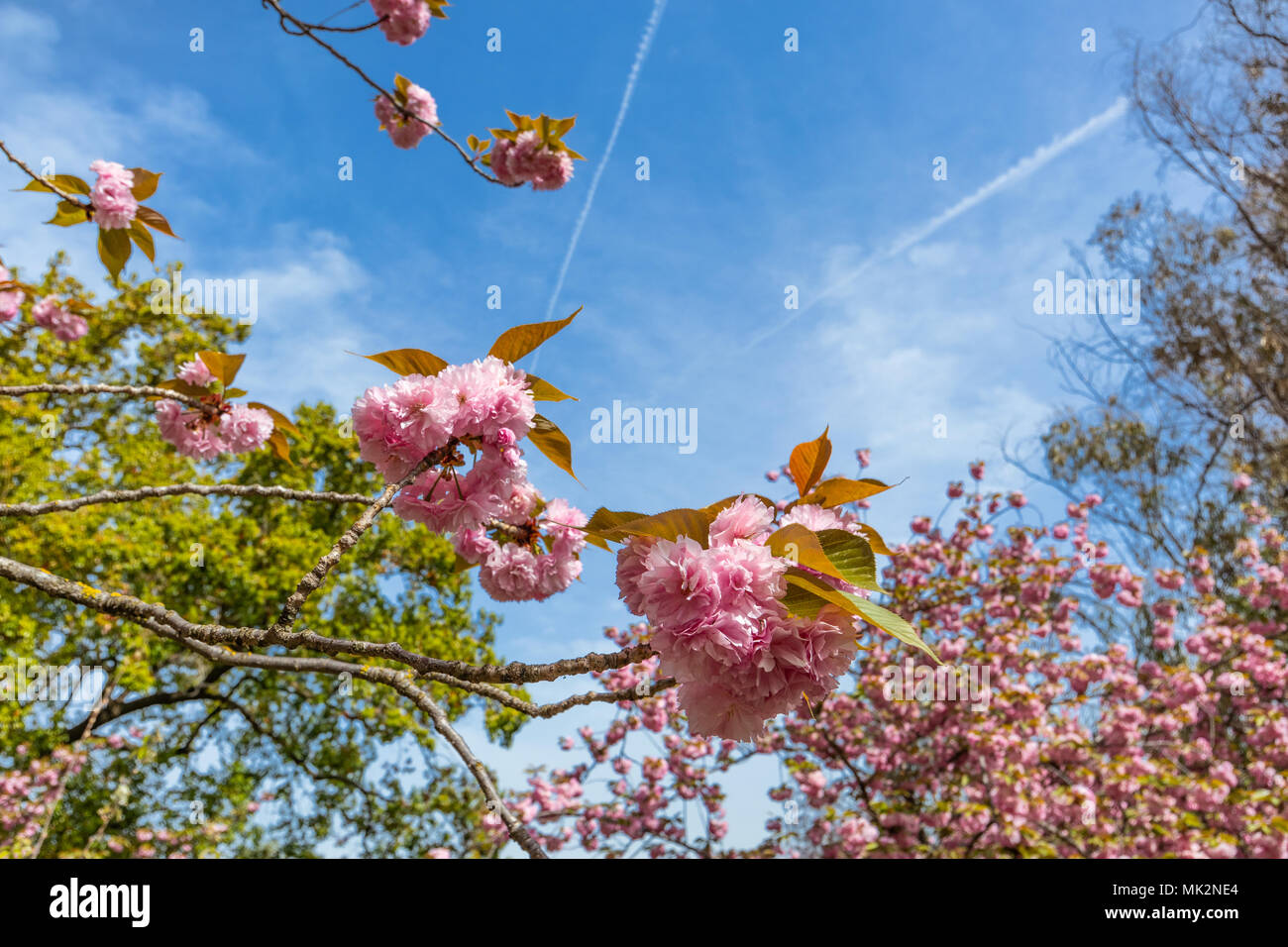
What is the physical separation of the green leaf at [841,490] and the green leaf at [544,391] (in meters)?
0.43

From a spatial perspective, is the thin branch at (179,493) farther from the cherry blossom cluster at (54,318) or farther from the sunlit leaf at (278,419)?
the cherry blossom cluster at (54,318)

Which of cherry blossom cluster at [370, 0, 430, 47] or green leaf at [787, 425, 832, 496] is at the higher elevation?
cherry blossom cluster at [370, 0, 430, 47]

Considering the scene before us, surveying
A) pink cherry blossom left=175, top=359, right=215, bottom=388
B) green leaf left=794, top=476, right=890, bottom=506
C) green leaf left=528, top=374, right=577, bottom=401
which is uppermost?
pink cherry blossom left=175, top=359, right=215, bottom=388

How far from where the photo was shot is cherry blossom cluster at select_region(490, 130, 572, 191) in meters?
2.69

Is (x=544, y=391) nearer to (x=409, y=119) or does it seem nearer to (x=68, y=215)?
(x=68, y=215)

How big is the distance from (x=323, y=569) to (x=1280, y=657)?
579 centimetres

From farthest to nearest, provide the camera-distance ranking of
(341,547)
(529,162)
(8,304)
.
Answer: (8,304)
(529,162)
(341,547)

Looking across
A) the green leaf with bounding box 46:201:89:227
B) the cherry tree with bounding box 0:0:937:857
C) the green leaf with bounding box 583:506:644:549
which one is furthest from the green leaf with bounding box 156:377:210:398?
the green leaf with bounding box 583:506:644:549

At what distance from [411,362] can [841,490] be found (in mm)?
690

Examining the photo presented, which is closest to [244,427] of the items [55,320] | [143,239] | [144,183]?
[143,239]

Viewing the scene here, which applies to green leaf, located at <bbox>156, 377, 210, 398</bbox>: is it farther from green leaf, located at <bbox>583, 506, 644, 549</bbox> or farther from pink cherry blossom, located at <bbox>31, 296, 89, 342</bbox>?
pink cherry blossom, located at <bbox>31, 296, 89, 342</bbox>

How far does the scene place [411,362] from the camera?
123 cm

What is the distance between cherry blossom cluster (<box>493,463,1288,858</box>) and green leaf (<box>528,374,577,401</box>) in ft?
8.98
